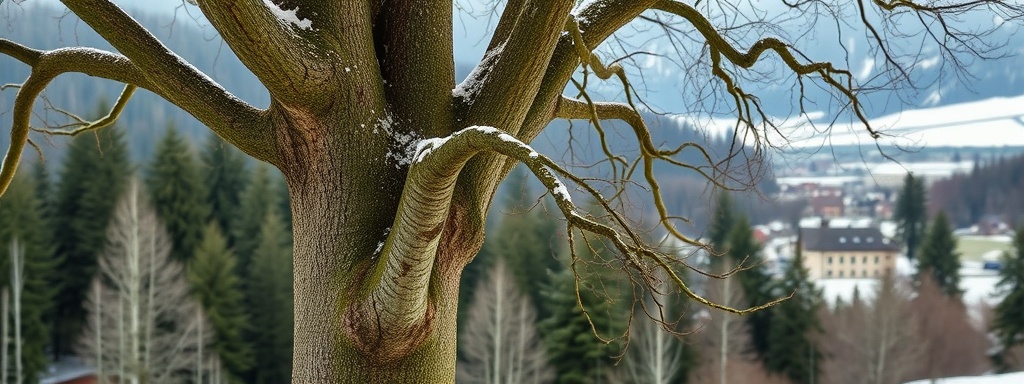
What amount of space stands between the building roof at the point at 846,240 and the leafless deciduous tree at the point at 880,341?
2.77m

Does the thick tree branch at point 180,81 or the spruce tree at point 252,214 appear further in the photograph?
the spruce tree at point 252,214

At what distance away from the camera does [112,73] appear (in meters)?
3.08

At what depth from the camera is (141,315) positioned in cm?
1470

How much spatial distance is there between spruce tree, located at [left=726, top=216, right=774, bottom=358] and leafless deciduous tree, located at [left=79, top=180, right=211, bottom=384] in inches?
398

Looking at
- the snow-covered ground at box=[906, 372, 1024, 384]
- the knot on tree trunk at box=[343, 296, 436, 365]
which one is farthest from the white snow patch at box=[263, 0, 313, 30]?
the snow-covered ground at box=[906, 372, 1024, 384]

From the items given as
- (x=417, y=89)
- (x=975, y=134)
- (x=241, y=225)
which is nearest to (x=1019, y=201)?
(x=975, y=134)

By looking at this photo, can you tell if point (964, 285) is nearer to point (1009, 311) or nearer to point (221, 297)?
point (1009, 311)

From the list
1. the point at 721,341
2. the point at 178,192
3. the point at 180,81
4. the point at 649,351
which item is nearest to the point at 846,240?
the point at 721,341

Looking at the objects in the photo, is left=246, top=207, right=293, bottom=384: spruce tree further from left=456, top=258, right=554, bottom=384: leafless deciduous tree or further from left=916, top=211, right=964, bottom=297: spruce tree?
left=916, top=211, right=964, bottom=297: spruce tree

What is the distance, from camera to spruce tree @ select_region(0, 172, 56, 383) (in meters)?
15.8

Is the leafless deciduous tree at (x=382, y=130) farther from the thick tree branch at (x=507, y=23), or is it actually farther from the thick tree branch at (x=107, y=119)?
the thick tree branch at (x=107, y=119)

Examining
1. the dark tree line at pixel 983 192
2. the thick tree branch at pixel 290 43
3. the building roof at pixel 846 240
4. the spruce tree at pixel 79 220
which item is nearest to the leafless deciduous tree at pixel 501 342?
the building roof at pixel 846 240

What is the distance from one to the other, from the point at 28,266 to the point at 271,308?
4.47 m

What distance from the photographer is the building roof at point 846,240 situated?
18.6 metres
